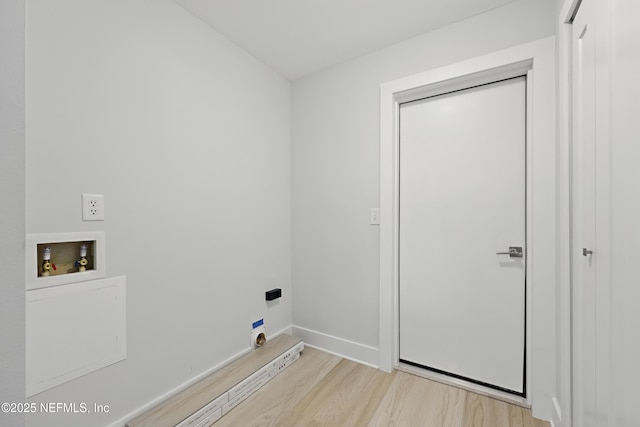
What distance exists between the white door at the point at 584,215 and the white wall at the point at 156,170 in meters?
1.90

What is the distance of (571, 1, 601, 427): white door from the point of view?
40.5 inches

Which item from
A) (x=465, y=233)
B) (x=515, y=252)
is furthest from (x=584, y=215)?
(x=465, y=233)

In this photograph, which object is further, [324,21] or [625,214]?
[324,21]

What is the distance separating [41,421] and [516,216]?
2.57 metres

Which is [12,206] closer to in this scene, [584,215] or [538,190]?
[584,215]

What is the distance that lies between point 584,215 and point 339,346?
1.80m

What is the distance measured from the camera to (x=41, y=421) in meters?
1.12

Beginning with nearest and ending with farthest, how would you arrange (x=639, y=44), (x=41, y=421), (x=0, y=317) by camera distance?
1. (x=0, y=317)
2. (x=639, y=44)
3. (x=41, y=421)

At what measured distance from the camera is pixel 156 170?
1517mm

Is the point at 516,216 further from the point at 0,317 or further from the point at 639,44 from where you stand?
the point at 0,317

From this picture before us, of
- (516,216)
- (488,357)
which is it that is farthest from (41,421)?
(516,216)

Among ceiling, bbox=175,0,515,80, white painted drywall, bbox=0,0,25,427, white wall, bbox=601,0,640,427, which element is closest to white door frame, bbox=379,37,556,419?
ceiling, bbox=175,0,515,80

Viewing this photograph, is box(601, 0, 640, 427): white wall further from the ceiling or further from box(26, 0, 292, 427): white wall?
box(26, 0, 292, 427): white wall

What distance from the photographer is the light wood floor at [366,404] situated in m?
1.50
